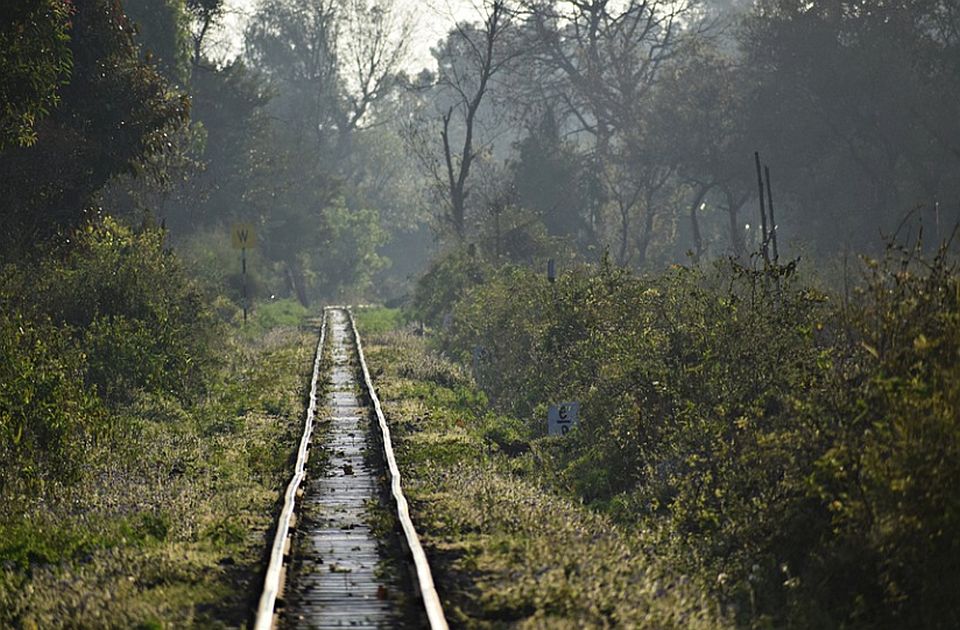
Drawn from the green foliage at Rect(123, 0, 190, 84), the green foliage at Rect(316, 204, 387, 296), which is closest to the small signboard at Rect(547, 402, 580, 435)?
the green foliage at Rect(123, 0, 190, 84)

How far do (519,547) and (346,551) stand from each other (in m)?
1.52

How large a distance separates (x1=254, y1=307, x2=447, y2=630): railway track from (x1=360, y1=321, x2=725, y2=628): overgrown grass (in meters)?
0.24

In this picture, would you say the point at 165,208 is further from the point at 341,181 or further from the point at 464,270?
the point at 341,181

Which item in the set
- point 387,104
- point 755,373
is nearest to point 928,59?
point 755,373

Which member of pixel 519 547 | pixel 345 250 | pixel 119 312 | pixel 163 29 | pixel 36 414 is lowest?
pixel 519 547

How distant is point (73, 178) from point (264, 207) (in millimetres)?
44069

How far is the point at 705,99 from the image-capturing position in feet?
187

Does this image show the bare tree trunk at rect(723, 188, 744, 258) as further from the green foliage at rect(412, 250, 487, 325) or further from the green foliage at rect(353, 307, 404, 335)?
the green foliage at rect(353, 307, 404, 335)

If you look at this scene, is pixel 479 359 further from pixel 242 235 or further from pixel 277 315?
pixel 277 315

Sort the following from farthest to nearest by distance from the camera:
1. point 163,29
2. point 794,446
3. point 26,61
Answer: point 163,29 → point 26,61 → point 794,446

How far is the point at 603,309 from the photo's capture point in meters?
22.2

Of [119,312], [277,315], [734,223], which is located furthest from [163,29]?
[734,223]

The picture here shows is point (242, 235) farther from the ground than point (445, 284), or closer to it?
farther from the ground

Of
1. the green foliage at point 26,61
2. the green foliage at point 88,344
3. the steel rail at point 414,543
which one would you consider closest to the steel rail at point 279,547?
the steel rail at point 414,543
